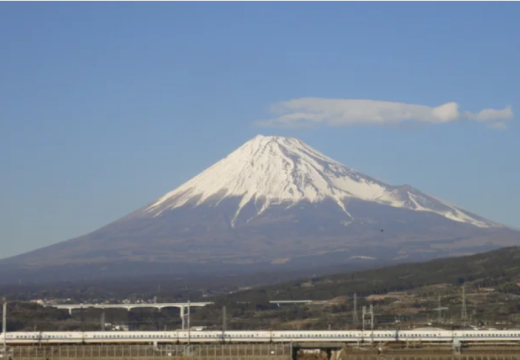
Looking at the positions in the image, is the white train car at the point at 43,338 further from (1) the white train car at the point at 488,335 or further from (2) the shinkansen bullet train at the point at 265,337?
(1) the white train car at the point at 488,335

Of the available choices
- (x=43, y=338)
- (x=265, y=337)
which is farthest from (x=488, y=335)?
(x=43, y=338)

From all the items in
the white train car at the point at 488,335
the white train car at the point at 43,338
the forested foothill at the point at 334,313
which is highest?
the forested foothill at the point at 334,313

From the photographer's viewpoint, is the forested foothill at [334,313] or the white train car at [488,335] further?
the forested foothill at [334,313]

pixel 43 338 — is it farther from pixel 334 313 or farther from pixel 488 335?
pixel 334 313

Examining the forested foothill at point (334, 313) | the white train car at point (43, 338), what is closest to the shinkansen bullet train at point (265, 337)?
the white train car at point (43, 338)

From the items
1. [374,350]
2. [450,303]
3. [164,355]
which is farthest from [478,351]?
[450,303]

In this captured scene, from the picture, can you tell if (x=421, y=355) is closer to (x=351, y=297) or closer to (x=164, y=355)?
(x=164, y=355)

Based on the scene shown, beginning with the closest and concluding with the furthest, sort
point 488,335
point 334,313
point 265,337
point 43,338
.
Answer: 1. point 488,335
2. point 265,337
3. point 43,338
4. point 334,313

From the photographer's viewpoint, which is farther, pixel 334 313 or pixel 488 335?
pixel 334 313
